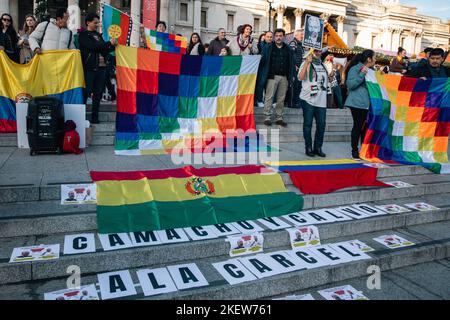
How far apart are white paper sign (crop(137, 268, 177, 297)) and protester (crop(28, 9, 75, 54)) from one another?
5.57 metres

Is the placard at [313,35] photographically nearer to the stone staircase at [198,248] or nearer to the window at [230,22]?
the stone staircase at [198,248]

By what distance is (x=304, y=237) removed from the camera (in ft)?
14.4

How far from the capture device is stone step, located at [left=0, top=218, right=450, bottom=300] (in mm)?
3271

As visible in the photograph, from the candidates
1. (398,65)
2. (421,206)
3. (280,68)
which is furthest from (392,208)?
(398,65)

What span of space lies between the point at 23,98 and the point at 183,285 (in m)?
5.58

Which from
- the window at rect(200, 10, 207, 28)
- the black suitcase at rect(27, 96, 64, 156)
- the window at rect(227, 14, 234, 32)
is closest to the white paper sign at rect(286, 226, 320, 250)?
the black suitcase at rect(27, 96, 64, 156)

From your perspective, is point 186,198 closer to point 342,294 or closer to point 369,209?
point 342,294

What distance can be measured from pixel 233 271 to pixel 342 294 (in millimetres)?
1074

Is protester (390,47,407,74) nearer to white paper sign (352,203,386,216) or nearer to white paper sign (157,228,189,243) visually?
white paper sign (352,203,386,216)

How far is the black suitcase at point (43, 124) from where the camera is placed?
243 inches

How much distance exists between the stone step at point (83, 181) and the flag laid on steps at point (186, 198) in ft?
1.49

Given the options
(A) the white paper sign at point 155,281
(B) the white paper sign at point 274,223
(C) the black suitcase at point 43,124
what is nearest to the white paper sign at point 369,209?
(B) the white paper sign at point 274,223
